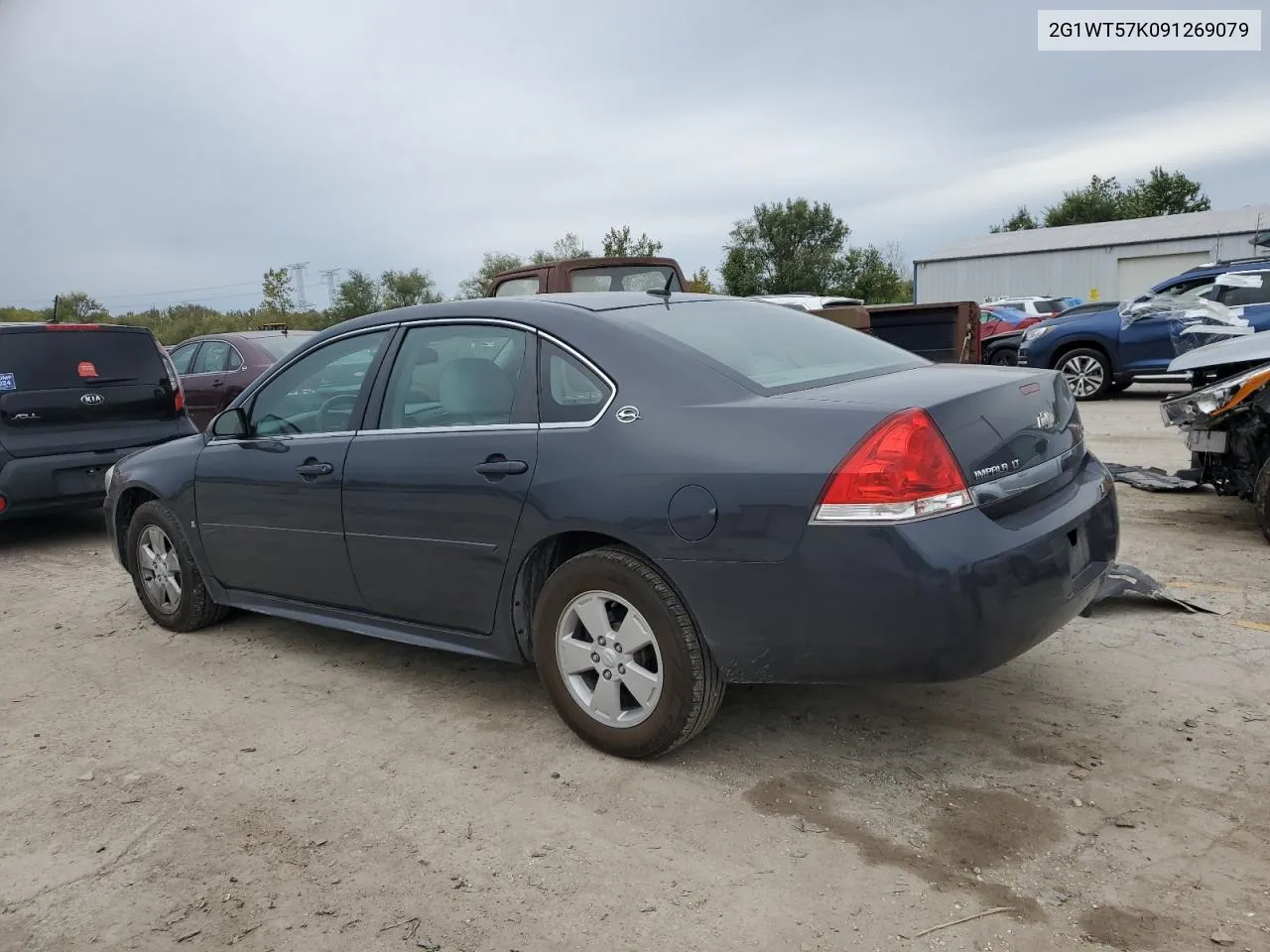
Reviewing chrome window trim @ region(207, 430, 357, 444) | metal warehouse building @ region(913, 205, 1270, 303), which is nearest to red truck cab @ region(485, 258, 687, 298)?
chrome window trim @ region(207, 430, 357, 444)

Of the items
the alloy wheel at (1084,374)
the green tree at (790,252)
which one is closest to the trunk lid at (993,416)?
the alloy wheel at (1084,374)

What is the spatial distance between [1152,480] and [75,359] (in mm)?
8142

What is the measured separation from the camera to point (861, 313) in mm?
11078

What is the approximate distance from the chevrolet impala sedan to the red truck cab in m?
5.30

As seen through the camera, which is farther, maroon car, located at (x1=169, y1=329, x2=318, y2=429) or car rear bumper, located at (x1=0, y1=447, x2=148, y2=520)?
maroon car, located at (x1=169, y1=329, x2=318, y2=429)

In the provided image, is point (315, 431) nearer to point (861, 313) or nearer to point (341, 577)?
point (341, 577)

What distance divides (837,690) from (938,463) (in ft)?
4.60

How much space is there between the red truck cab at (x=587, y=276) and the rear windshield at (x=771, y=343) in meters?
5.47

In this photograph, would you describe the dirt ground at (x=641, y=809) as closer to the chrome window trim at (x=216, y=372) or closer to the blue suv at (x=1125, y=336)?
the chrome window trim at (x=216, y=372)

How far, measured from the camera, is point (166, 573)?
5105 millimetres

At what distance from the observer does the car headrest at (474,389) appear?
12.0 feet

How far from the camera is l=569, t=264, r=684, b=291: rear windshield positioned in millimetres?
9695

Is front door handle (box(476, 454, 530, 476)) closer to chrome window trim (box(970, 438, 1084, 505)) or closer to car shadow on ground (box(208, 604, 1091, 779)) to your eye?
car shadow on ground (box(208, 604, 1091, 779))

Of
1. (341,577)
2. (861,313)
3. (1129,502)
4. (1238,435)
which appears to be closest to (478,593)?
(341,577)
